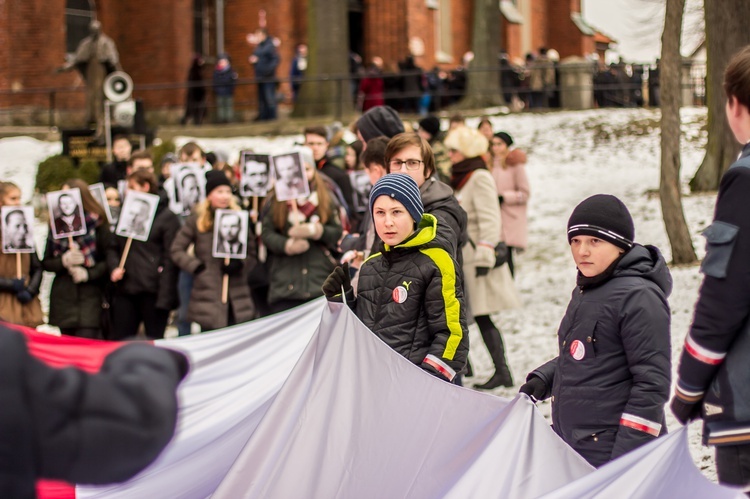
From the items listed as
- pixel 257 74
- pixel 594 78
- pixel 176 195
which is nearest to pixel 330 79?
pixel 257 74

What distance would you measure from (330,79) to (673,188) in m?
11.4

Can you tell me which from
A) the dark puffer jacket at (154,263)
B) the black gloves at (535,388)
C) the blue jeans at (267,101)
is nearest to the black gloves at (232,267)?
the dark puffer jacket at (154,263)

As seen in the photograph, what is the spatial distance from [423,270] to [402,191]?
1.39ft

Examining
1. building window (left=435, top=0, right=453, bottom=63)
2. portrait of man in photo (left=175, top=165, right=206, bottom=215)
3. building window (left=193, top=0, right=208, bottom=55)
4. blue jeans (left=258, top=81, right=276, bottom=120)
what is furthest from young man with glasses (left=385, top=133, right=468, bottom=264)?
building window (left=435, top=0, right=453, bottom=63)

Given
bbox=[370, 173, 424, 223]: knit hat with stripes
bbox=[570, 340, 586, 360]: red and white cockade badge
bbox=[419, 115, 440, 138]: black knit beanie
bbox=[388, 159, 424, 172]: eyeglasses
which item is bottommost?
bbox=[570, 340, 586, 360]: red and white cockade badge

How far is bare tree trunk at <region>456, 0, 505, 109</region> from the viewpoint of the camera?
25.4 m

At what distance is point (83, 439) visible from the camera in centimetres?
256

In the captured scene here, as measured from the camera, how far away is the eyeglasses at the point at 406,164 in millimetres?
6379

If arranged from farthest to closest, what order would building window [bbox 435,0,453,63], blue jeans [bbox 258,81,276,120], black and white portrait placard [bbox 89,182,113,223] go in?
building window [bbox 435,0,453,63]
blue jeans [bbox 258,81,276,120]
black and white portrait placard [bbox 89,182,113,223]

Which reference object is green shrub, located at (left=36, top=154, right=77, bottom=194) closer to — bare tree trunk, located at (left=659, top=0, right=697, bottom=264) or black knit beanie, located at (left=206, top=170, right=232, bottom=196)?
black knit beanie, located at (left=206, top=170, right=232, bottom=196)

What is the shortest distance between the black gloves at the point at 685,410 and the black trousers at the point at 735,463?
0.14 metres

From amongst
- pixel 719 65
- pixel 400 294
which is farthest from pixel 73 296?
pixel 719 65

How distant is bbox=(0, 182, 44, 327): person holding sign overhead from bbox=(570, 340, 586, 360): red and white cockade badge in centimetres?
599

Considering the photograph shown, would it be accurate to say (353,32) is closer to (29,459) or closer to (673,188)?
(673,188)
